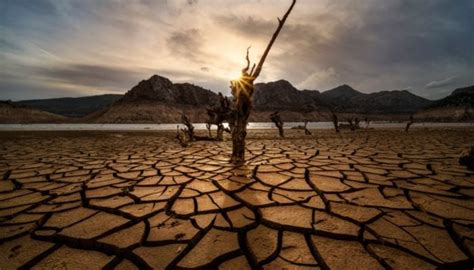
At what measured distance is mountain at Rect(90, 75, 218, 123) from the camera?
191 feet

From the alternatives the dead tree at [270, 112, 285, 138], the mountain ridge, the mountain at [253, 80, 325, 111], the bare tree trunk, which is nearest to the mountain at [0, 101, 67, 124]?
the mountain ridge

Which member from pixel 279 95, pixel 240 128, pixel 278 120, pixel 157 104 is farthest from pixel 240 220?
pixel 279 95

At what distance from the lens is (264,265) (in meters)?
1.39

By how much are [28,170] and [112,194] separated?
2703 mm

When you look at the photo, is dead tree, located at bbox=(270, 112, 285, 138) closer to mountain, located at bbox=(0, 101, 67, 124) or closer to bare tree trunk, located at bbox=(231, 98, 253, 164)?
bare tree trunk, located at bbox=(231, 98, 253, 164)

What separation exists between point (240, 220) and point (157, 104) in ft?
235

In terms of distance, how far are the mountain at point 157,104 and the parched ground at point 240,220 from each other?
5717 cm

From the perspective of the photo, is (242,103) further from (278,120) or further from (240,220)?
(278,120)

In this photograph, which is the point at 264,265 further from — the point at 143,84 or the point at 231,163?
the point at 143,84

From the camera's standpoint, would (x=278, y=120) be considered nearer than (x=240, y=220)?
No

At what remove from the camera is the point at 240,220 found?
198 centimetres

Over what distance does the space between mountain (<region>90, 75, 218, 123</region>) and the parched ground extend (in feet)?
188

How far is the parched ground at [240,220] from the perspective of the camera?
146cm

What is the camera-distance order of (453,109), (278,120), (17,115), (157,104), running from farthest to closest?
(157,104) < (453,109) < (17,115) < (278,120)
